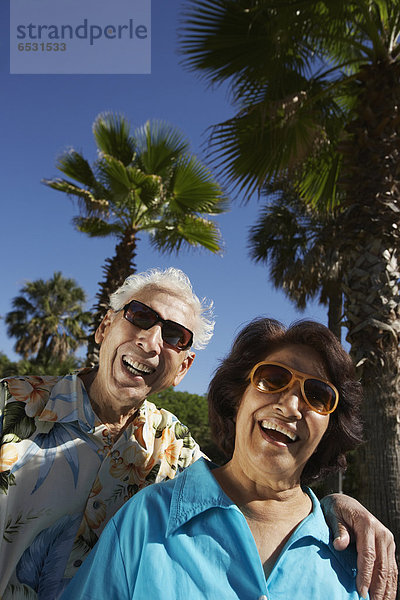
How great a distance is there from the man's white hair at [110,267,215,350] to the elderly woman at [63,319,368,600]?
620 millimetres

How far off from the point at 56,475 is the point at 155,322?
843 mm

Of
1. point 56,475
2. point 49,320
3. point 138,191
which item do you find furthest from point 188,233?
point 49,320

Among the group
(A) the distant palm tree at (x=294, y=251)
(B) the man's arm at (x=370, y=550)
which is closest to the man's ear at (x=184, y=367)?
(B) the man's arm at (x=370, y=550)

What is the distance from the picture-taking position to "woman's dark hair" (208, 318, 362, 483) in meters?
1.93

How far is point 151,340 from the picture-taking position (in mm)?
2393

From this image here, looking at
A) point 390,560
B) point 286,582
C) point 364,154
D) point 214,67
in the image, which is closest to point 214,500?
point 286,582

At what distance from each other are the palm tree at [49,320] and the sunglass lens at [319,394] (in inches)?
925

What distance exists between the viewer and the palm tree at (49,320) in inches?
997

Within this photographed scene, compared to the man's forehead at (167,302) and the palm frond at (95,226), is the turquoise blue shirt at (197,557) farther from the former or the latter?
the palm frond at (95,226)

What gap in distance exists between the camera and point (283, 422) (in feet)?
5.59

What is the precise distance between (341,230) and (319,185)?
83.9 inches

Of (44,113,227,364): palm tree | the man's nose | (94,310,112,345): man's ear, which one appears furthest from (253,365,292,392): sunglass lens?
(44,113,227,364): palm tree

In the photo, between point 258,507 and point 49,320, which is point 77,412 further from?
point 49,320

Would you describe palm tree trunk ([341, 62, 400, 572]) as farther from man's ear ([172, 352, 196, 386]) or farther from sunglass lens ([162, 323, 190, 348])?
sunglass lens ([162, 323, 190, 348])
